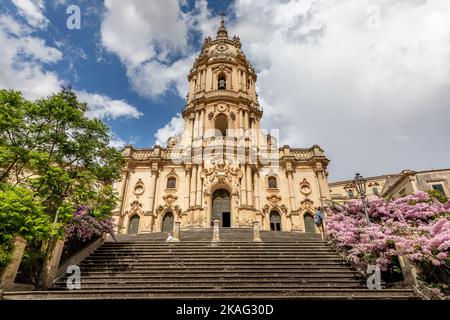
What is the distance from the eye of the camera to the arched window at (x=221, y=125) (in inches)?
1152

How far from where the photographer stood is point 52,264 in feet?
32.5

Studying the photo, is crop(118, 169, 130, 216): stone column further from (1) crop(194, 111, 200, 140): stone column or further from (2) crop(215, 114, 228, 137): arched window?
(2) crop(215, 114, 228, 137): arched window

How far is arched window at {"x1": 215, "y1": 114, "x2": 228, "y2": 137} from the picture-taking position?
29264 millimetres

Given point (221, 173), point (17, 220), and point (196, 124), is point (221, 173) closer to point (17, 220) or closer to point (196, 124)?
point (196, 124)

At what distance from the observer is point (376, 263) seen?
1005 centimetres

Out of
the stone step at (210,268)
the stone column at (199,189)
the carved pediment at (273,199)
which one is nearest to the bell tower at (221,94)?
the stone column at (199,189)

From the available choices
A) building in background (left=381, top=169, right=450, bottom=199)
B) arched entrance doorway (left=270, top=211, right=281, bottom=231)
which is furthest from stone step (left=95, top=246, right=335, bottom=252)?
building in background (left=381, top=169, right=450, bottom=199)

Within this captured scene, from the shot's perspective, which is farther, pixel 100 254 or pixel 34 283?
pixel 100 254

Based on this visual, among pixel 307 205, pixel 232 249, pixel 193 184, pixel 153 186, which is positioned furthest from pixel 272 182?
pixel 232 249

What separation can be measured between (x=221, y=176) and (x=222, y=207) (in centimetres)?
296

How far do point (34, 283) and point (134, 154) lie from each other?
1936 centimetres

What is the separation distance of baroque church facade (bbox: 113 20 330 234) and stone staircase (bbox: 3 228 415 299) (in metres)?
9.92
